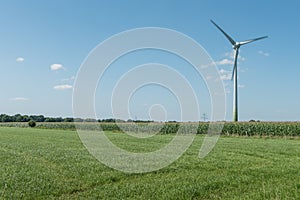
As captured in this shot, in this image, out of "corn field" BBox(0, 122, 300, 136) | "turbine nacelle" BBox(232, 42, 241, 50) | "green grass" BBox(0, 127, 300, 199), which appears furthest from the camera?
"turbine nacelle" BBox(232, 42, 241, 50)

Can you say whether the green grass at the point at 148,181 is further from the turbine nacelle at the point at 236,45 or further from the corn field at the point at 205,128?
the turbine nacelle at the point at 236,45

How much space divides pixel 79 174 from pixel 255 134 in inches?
1517

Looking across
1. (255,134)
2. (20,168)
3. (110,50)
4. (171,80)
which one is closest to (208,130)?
(255,134)

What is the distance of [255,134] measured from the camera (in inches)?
1778

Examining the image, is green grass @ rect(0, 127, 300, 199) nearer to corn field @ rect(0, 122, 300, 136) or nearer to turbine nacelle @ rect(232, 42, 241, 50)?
corn field @ rect(0, 122, 300, 136)

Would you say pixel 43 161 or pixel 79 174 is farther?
pixel 43 161

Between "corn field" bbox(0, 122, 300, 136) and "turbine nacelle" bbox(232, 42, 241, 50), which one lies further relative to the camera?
"turbine nacelle" bbox(232, 42, 241, 50)

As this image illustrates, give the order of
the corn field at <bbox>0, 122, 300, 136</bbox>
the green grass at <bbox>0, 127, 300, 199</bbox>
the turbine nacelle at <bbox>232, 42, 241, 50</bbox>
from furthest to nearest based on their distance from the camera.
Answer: the turbine nacelle at <bbox>232, 42, 241, 50</bbox> < the corn field at <bbox>0, 122, 300, 136</bbox> < the green grass at <bbox>0, 127, 300, 199</bbox>

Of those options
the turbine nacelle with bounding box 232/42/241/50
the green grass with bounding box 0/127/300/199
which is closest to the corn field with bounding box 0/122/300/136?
the turbine nacelle with bounding box 232/42/241/50

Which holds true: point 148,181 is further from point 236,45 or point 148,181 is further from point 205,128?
point 236,45

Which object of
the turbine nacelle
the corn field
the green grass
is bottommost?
the green grass

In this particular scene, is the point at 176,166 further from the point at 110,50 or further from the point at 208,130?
the point at 208,130

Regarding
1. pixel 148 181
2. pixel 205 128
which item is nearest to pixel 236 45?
pixel 205 128

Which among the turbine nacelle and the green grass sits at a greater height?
the turbine nacelle
